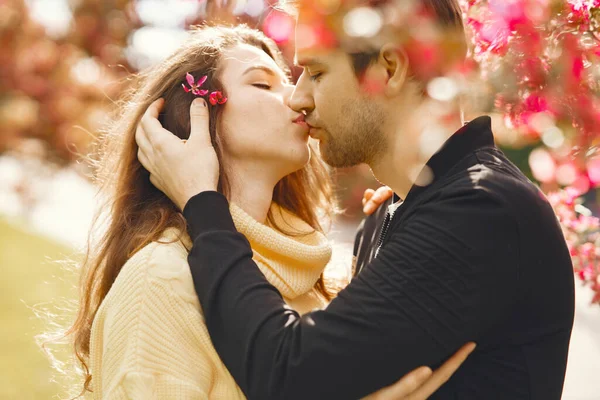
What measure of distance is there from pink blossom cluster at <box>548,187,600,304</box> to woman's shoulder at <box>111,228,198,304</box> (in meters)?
1.32

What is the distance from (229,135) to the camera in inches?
101

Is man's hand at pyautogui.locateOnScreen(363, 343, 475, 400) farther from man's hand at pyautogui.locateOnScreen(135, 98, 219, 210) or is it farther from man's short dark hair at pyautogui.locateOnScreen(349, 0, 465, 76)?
man's short dark hair at pyautogui.locateOnScreen(349, 0, 465, 76)

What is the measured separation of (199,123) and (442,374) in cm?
118

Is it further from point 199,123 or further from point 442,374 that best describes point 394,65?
point 442,374

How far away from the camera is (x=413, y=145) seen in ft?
7.35

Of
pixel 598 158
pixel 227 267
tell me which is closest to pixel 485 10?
pixel 598 158

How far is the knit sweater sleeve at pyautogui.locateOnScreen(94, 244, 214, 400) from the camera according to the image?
1997 millimetres

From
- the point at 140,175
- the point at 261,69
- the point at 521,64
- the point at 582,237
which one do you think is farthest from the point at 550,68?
the point at 140,175

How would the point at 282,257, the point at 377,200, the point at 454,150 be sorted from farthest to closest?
the point at 377,200 → the point at 282,257 → the point at 454,150

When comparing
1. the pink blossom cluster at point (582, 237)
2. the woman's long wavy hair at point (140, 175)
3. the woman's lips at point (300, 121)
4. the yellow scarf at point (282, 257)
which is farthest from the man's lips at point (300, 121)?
the pink blossom cluster at point (582, 237)

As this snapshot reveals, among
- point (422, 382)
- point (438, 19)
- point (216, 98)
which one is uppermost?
point (438, 19)

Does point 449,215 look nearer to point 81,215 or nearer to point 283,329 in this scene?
point 283,329

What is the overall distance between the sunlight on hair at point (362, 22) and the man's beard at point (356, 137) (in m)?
0.22

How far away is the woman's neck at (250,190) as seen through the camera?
8.47 feet
